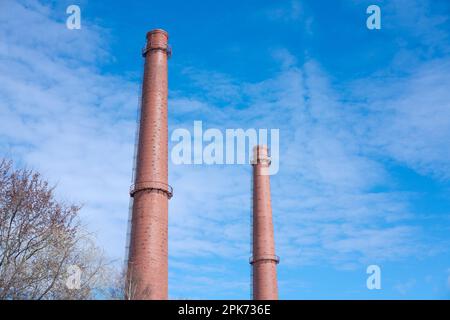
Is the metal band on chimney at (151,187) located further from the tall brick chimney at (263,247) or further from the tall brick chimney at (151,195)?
the tall brick chimney at (263,247)

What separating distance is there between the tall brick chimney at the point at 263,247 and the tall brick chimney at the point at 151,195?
361 inches

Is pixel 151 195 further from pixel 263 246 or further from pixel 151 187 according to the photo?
pixel 263 246

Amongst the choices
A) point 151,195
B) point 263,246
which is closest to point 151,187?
point 151,195

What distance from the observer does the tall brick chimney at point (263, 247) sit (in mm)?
29844

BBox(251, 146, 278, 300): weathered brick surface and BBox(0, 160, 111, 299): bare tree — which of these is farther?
BBox(251, 146, 278, 300): weathered brick surface

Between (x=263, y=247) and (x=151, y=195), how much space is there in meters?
10.3

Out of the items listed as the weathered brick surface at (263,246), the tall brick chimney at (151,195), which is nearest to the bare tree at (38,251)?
the tall brick chimney at (151,195)

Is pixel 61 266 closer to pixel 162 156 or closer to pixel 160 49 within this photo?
pixel 162 156

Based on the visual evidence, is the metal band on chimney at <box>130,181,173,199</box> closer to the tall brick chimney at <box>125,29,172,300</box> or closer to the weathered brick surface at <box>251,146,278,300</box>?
the tall brick chimney at <box>125,29,172,300</box>

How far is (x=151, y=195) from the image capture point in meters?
22.5

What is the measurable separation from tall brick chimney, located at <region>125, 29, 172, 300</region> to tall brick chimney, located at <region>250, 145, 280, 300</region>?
9.17 m

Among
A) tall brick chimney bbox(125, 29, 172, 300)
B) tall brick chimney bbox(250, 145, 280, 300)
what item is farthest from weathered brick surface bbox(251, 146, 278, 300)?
tall brick chimney bbox(125, 29, 172, 300)

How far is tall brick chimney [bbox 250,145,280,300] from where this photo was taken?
97.9 feet
